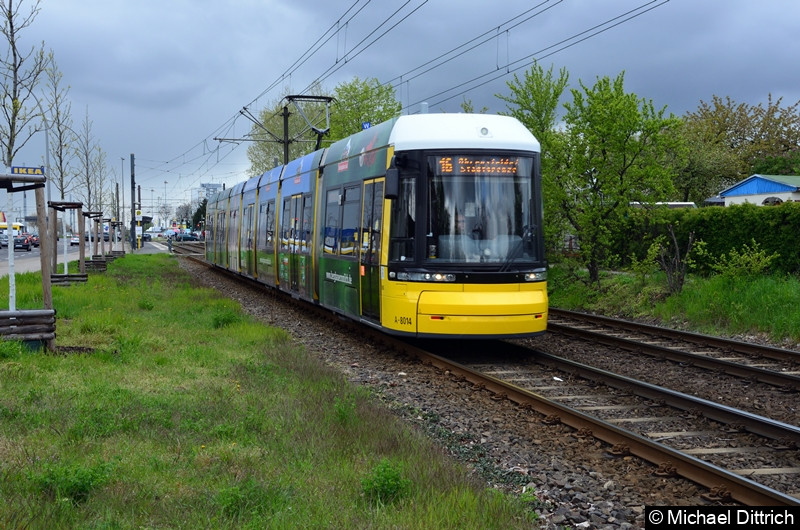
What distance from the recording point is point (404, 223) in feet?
37.9

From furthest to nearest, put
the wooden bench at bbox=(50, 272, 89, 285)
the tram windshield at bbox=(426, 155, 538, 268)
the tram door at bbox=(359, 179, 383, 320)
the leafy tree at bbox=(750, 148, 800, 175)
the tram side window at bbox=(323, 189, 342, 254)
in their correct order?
the leafy tree at bbox=(750, 148, 800, 175) < the wooden bench at bbox=(50, 272, 89, 285) < the tram side window at bbox=(323, 189, 342, 254) < the tram door at bbox=(359, 179, 383, 320) < the tram windshield at bbox=(426, 155, 538, 268)

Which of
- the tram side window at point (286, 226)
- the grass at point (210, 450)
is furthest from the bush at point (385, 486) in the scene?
the tram side window at point (286, 226)

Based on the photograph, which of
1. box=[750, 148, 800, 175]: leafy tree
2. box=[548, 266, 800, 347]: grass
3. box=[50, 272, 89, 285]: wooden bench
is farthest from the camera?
box=[750, 148, 800, 175]: leafy tree

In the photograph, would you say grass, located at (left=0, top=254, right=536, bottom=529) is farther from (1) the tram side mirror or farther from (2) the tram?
(1) the tram side mirror

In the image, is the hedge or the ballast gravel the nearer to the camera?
the ballast gravel

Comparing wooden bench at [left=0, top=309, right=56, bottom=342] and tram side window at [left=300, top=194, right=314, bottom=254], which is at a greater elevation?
tram side window at [left=300, top=194, right=314, bottom=254]

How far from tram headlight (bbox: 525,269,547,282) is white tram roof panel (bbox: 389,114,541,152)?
1804 millimetres

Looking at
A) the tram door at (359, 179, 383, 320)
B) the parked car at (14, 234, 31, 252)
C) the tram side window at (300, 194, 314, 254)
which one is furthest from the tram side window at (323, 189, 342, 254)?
the parked car at (14, 234, 31, 252)

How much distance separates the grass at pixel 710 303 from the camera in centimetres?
1451

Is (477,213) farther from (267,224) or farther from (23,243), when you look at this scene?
(23,243)

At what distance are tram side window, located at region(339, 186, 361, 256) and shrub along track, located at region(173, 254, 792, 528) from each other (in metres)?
2.30

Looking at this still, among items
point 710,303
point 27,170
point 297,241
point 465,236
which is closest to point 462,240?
point 465,236

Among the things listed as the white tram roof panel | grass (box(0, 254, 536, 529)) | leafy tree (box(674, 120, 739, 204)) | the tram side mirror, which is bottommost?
grass (box(0, 254, 536, 529))

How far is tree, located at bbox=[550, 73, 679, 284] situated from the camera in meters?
18.7
